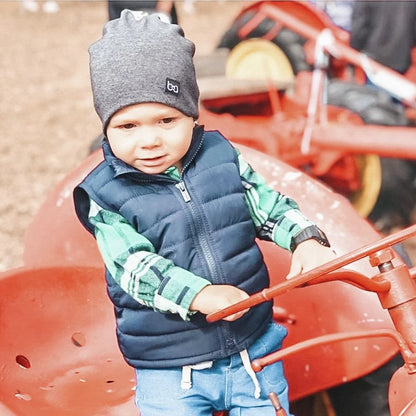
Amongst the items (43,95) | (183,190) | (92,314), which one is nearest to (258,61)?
(43,95)

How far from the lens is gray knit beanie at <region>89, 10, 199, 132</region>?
49.4 inches

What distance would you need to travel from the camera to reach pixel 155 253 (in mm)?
1337

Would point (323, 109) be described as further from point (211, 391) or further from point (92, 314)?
point (211, 391)

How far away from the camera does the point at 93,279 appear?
170cm

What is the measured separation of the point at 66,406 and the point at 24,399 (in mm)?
74

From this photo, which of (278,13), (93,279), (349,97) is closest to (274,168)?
(93,279)

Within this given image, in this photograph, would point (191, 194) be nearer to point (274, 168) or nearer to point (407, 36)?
point (274, 168)

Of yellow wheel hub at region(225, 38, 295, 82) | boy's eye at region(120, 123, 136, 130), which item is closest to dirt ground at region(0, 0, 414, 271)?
yellow wheel hub at region(225, 38, 295, 82)

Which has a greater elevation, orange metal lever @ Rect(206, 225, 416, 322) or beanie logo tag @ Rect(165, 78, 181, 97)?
beanie logo tag @ Rect(165, 78, 181, 97)

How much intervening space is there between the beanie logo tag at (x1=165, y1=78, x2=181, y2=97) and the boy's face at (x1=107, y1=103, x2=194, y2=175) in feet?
0.08

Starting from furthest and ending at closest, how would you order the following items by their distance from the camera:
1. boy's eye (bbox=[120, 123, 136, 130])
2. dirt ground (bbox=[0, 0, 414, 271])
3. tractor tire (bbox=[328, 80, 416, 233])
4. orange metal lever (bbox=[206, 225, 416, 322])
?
dirt ground (bbox=[0, 0, 414, 271]) → tractor tire (bbox=[328, 80, 416, 233]) → boy's eye (bbox=[120, 123, 136, 130]) → orange metal lever (bbox=[206, 225, 416, 322])

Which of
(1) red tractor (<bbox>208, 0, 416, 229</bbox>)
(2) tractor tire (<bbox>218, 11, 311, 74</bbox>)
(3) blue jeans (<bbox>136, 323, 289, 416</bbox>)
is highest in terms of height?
(2) tractor tire (<bbox>218, 11, 311, 74</bbox>)

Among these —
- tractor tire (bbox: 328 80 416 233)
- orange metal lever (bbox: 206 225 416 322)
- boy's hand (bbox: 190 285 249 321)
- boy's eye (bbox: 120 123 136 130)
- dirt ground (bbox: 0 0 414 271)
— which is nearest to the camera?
orange metal lever (bbox: 206 225 416 322)

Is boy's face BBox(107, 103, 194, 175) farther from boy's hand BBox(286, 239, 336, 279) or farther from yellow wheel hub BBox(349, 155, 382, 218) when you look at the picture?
yellow wheel hub BBox(349, 155, 382, 218)
